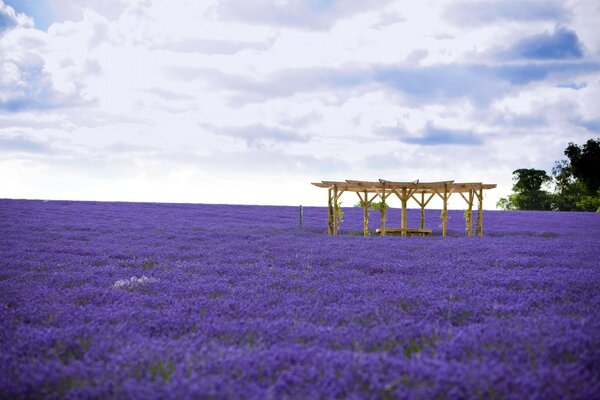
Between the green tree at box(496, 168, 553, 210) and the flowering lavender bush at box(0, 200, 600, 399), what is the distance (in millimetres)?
47217

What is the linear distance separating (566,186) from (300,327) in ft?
205

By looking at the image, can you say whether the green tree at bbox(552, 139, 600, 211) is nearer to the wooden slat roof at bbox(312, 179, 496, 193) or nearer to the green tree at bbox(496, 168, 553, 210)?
the green tree at bbox(496, 168, 553, 210)

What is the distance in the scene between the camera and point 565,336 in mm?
3930

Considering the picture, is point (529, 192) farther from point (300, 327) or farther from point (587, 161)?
point (300, 327)

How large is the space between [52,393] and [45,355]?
34.6 inches

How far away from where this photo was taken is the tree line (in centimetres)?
4422

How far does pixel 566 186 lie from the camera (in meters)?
57.2

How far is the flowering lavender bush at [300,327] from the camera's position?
3123 millimetres

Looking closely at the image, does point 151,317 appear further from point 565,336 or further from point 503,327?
point 565,336

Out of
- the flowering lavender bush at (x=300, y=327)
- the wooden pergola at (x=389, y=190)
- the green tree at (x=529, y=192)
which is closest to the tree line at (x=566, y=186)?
the green tree at (x=529, y=192)

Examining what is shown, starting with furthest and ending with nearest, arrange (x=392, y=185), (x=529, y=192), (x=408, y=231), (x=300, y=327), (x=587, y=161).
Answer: (x=529, y=192), (x=587, y=161), (x=408, y=231), (x=392, y=185), (x=300, y=327)

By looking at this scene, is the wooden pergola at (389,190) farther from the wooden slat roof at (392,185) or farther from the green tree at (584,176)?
the green tree at (584,176)

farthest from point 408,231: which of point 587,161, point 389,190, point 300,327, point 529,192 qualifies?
point 529,192

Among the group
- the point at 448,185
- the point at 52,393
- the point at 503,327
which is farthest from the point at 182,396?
the point at 448,185
